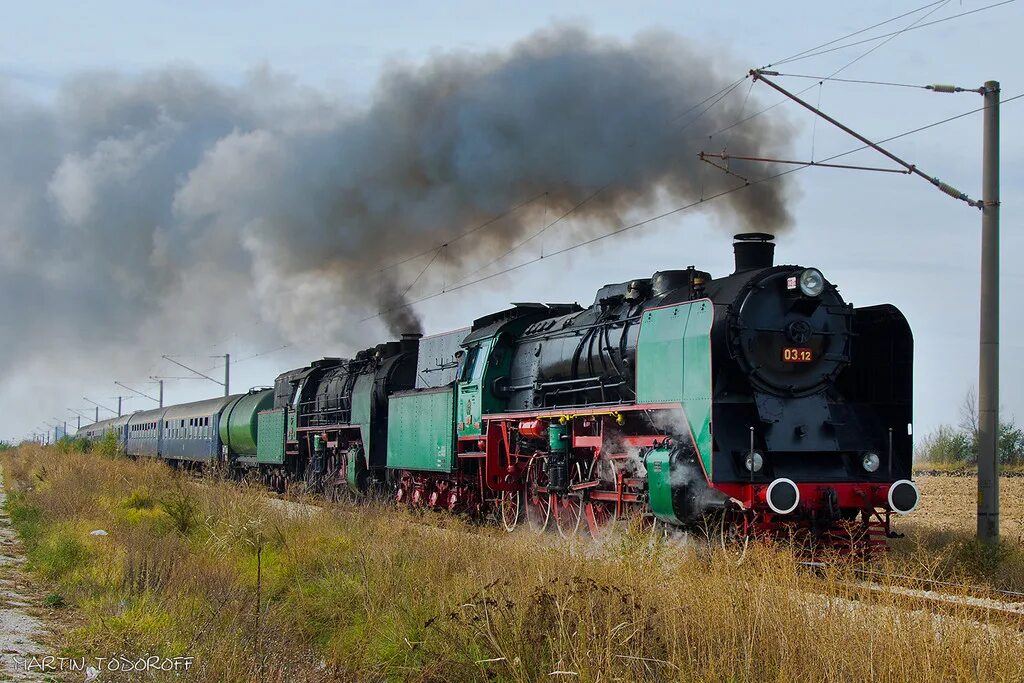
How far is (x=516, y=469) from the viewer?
16.4 m

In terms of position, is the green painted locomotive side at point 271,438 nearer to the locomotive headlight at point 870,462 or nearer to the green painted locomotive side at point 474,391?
the green painted locomotive side at point 474,391

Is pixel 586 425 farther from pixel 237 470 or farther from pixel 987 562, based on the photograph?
pixel 237 470

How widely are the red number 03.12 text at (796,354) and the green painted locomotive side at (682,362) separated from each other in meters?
1.05

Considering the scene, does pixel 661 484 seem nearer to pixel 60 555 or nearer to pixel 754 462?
pixel 754 462

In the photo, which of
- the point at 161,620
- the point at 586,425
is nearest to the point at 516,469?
the point at 586,425

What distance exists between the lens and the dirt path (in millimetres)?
7414

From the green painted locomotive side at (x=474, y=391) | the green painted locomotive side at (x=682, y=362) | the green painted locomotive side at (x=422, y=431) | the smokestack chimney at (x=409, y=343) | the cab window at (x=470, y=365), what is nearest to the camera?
the green painted locomotive side at (x=682, y=362)

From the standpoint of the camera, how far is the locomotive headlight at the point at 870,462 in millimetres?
12023

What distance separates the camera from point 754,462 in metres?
11.3

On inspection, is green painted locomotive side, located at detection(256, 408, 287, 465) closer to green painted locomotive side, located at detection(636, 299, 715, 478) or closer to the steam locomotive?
the steam locomotive

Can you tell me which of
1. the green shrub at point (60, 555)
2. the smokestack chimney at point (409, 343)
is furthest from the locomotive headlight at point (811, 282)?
the smokestack chimney at point (409, 343)

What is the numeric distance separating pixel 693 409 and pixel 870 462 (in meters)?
2.28

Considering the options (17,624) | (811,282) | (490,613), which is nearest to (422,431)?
(811,282)

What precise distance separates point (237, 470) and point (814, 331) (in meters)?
29.2
